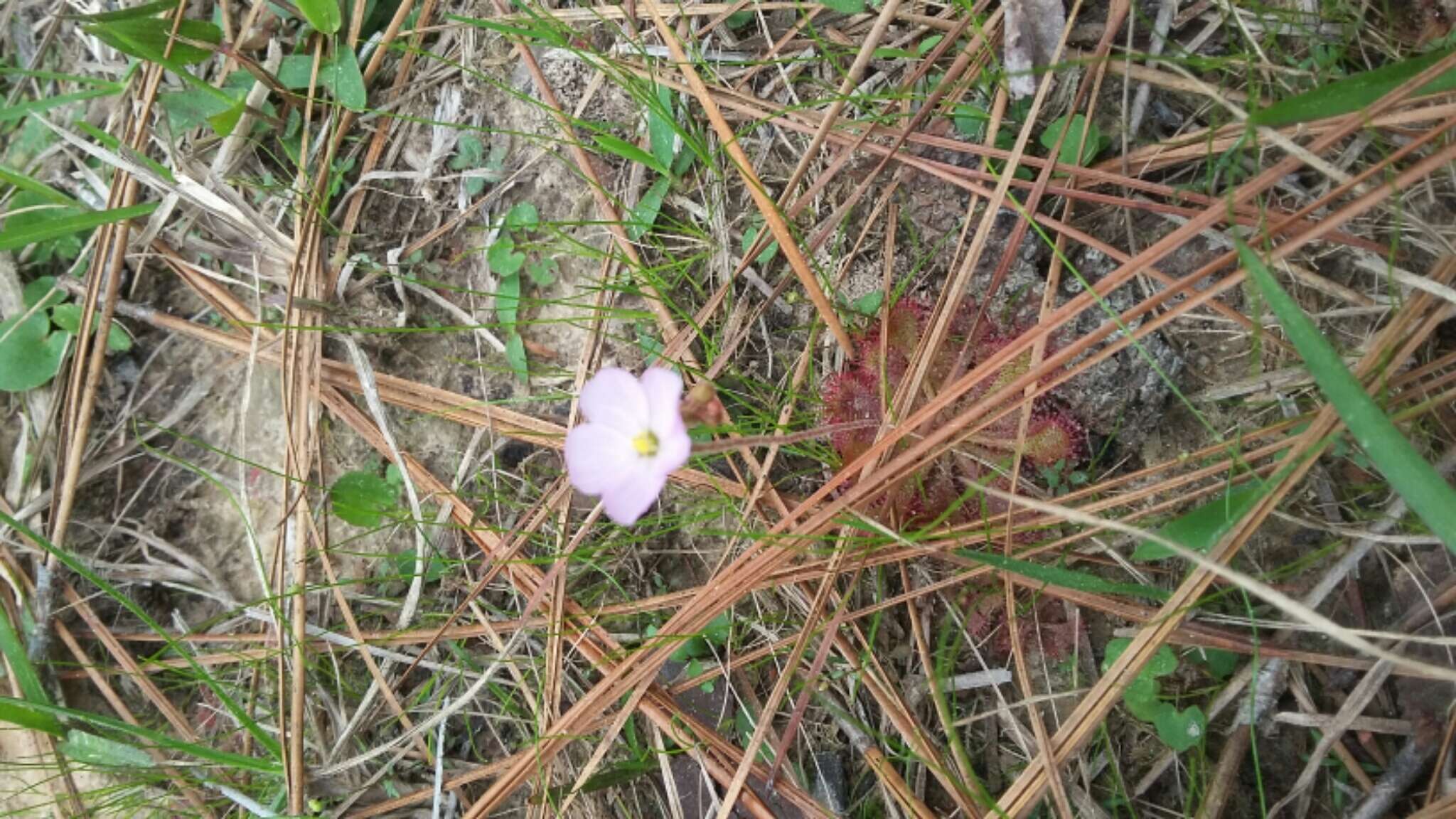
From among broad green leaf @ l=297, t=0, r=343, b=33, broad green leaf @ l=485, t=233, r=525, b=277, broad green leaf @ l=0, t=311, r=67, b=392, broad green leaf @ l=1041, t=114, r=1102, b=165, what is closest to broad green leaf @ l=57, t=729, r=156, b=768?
broad green leaf @ l=0, t=311, r=67, b=392

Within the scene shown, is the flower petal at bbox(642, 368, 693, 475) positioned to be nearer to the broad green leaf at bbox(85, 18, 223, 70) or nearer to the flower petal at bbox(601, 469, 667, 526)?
the flower petal at bbox(601, 469, 667, 526)

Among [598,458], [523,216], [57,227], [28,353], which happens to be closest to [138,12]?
[57,227]

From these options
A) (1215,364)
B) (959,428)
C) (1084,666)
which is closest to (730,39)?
(959,428)

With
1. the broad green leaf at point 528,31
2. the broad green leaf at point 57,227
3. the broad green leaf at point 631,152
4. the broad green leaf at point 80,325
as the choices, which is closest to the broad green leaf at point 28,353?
the broad green leaf at point 80,325

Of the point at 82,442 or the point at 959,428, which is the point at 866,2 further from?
the point at 82,442

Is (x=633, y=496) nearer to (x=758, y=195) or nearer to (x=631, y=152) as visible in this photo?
(x=758, y=195)

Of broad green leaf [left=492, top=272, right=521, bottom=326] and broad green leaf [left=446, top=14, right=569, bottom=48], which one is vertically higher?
broad green leaf [left=446, top=14, right=569, bottom=48]

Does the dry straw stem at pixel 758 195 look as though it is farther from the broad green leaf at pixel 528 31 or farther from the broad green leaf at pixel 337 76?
the broad green leaf at pixel 337 76
